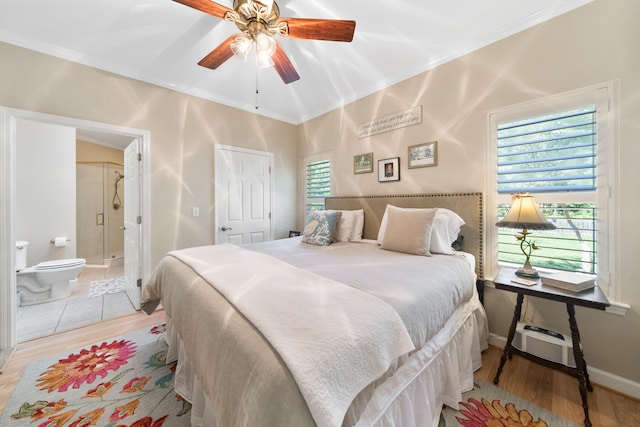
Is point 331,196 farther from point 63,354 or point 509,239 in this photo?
point 63,354

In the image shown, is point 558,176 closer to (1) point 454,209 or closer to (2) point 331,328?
(1) point 454,209

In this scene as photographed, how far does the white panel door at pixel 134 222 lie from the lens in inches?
108

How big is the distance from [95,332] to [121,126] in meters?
2.10

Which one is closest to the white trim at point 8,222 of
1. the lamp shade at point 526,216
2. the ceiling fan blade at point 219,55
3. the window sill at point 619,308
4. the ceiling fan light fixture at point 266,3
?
the ceiling fan blade at point 219,55

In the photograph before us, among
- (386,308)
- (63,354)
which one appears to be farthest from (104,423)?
(386,308)

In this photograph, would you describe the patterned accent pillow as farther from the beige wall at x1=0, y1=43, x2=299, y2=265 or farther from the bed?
the beige wall at x1=0, y1=43, x2=299, y2=265

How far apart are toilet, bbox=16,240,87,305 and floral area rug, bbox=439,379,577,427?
14.1 ft

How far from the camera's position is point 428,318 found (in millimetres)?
1172

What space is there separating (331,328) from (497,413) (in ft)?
4.57

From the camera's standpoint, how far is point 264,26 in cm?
150

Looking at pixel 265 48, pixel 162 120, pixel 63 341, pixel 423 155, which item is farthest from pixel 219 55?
pixel 63 341

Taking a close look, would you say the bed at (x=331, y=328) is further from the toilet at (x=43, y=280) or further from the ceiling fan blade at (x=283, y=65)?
the toilet at (x=43, y=280)

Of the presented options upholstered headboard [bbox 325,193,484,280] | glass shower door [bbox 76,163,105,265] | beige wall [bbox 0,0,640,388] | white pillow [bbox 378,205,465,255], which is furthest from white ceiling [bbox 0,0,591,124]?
glass shower door [bbox 76,163,105,265]

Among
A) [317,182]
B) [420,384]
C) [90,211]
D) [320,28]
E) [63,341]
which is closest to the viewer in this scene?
[420,384]
